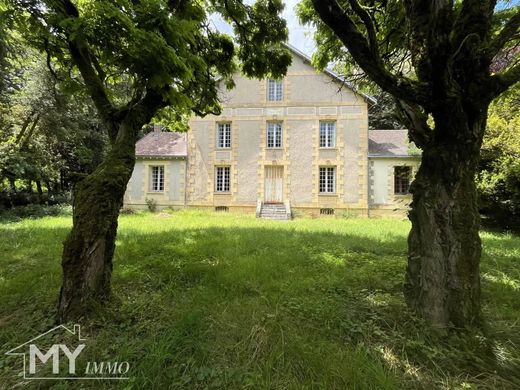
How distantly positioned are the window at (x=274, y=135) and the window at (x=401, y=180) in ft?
22.7

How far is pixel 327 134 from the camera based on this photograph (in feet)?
52.5

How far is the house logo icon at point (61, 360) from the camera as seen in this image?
2.16 meters

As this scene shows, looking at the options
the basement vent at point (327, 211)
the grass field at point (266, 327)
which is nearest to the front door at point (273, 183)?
the basement vent at point (327, 211)

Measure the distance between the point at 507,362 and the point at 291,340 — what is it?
5.88ft

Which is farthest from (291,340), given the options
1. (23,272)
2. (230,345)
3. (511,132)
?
(511,132)

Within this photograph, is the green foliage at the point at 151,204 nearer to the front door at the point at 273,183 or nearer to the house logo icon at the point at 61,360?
the front door at the point at 273,183

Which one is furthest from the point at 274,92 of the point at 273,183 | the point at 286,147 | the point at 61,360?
the point at 61,360

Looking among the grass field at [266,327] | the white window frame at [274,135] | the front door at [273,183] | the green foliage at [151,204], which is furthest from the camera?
the green foliage at [151,204]

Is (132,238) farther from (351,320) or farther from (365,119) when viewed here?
(365,119)

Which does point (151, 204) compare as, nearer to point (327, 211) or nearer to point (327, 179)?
point (327, 211)

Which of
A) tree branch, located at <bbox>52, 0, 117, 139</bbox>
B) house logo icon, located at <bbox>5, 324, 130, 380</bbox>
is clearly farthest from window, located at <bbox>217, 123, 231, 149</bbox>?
house logo icon, located at <bbox>5, 324, 130, 380</bbox>

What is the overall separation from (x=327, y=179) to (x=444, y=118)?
13.6m

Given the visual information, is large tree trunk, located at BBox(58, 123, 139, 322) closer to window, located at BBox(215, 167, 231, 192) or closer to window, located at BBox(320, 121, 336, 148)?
window, located at BBox(215, 167, 231, 192)

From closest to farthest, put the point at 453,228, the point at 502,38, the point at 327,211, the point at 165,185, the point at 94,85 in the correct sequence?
1. the point at 502,38
2. the point at 453,228
3. the point at 94,85
4. the point at 327,211
5. the point at 165,185
